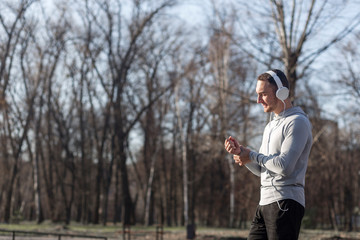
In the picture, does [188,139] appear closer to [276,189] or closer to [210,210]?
[210,210]

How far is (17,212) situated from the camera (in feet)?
95.0

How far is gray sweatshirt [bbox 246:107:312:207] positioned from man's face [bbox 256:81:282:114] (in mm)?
81

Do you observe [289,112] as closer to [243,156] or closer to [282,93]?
→ [282,93]

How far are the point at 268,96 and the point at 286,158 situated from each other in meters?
0.51

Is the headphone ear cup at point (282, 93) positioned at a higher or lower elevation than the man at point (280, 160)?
higher

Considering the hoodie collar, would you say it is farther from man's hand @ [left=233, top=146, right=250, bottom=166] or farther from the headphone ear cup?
man's hand @ [left=233, top=146, right=250, bottom=166]

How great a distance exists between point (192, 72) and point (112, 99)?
5.47 m

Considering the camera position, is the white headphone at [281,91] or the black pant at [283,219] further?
the white headphone at [281,91]

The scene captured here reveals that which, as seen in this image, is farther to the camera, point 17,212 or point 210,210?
point 210,210

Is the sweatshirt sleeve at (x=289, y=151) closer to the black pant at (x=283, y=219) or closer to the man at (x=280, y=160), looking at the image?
the man at (x=280, y=160)

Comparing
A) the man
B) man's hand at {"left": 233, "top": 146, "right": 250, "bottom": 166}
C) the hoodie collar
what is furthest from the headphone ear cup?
man's hand at {"left": 233, "top": 146, "right": 250, "bottom": 166}

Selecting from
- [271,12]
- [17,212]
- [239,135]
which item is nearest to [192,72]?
[239,135]

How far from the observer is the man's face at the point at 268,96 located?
3596 mm

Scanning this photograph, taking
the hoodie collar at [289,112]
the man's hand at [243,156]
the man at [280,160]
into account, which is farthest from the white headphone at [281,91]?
the man's hand at [243,156]
